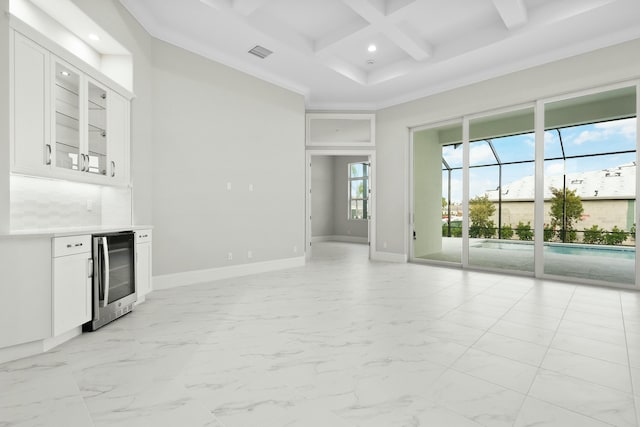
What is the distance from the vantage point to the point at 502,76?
16.5 feet

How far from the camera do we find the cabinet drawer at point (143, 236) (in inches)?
130

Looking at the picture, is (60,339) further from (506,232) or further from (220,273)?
(506,232)

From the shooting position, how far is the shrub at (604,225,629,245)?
4.32m

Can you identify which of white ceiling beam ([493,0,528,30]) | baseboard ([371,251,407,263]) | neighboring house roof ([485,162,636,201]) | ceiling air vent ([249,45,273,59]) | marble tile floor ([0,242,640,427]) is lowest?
marble tile floor ([0,242,640,427])

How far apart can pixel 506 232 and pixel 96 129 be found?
6047 mm

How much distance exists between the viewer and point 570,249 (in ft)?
16.3

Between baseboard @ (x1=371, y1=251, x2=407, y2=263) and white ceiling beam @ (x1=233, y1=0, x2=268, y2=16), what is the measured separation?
4.90 meters

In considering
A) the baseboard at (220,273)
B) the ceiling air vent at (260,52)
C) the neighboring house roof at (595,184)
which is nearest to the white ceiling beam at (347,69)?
the ceiling air vent at (260,52)

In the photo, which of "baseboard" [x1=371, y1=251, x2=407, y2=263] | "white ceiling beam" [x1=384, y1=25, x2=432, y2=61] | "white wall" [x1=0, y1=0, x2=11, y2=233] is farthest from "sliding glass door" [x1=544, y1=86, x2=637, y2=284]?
"white wall" [x1=0, y1=0, x2=11, y2=233]

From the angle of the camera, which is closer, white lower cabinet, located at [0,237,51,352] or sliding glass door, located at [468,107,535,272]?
white lower cabinet, located at [0,237,51,352]

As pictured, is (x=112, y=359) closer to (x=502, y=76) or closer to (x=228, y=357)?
(x=228, y=357)

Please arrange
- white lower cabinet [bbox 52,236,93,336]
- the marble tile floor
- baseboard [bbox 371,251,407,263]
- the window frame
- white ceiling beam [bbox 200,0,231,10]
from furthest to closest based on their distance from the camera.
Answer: the window frame, baseboard [bbox 371,251,407,263], white ceiling beam [bbox 200,0,231,10], white lower cabinet [bbox 52,236,93,336], the marble tile floor

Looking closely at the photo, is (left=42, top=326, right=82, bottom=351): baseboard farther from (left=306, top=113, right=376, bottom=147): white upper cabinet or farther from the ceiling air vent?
(left=306, top=113, right=376, bottom=147): white upper cabinet

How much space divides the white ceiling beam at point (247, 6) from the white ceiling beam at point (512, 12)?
269 cm
